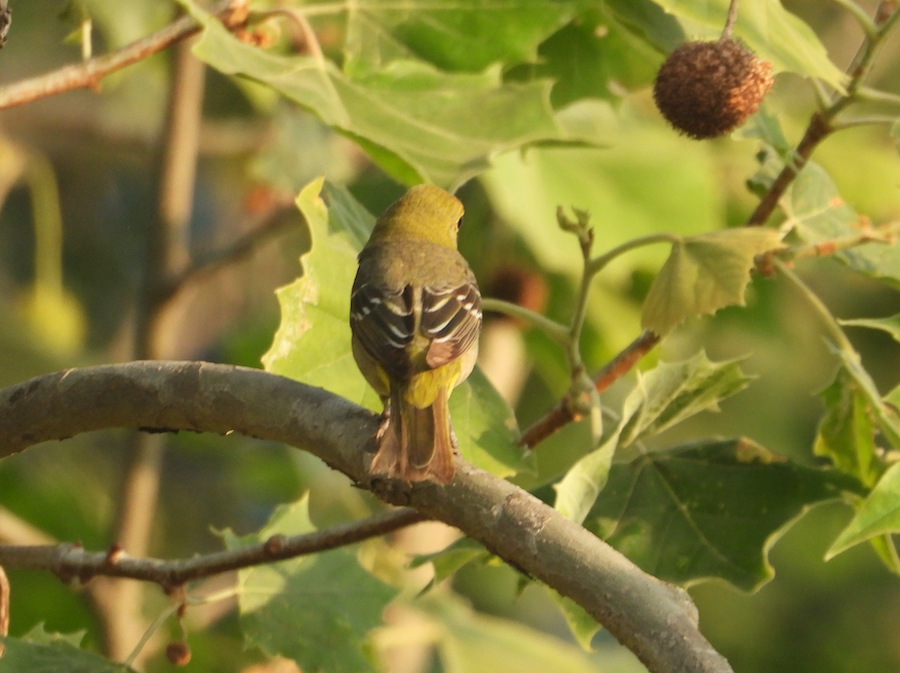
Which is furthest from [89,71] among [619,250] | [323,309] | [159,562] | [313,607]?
[313,607]

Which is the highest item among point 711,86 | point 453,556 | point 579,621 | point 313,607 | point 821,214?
point 711,86

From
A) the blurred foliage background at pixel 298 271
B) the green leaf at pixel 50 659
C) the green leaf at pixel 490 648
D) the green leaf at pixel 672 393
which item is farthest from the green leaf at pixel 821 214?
the green leaf at pixel 490 648

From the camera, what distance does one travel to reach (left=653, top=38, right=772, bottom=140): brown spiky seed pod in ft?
5.89

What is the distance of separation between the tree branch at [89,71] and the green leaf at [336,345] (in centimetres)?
35

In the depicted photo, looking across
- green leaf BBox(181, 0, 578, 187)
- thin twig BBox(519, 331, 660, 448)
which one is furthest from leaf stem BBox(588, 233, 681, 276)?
green leaf BBox(181, 0, 578, 187)

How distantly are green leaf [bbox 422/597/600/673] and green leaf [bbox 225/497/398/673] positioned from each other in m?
1.37

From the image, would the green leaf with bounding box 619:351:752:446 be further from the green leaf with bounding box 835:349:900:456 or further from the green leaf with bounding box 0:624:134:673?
the green leaf with bounding box 0:624:134:673

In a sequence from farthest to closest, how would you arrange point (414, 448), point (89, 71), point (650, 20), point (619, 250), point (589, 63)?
point (589, 63)
point (650, 20)
point (89, 71)
point (619, 250)
point (414, 448)

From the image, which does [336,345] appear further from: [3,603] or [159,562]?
[3,603]

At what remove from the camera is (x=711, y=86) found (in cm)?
179

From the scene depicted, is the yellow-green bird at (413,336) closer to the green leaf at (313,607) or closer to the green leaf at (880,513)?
the green leaf at (313,607)

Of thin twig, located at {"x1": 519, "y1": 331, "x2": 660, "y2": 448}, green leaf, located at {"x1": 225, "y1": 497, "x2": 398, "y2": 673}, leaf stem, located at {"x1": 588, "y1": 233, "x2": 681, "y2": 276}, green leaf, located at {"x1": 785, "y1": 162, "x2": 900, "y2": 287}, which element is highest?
leaf stem, located at {"x1": 588, "y1": 233, "x2": 681, "y2": 276}

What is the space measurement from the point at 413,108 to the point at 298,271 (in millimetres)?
3283

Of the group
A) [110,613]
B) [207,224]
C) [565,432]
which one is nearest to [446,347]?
[110,613]
